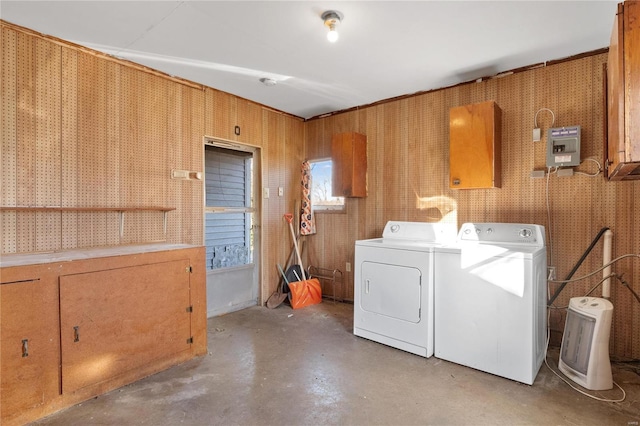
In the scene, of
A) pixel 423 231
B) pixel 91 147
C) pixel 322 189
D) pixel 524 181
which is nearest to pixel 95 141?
pixel 91 147

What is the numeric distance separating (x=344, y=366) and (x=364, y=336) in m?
0.58

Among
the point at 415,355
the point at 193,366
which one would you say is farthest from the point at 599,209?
the point at 193,366

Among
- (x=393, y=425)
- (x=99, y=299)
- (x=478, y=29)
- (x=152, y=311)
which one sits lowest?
(x=393, y=425)

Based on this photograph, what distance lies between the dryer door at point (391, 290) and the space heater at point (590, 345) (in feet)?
3.49

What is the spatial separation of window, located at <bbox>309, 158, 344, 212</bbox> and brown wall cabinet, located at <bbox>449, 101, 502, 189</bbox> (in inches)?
65.3

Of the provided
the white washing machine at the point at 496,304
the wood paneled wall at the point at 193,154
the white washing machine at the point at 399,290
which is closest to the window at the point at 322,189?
the wood paneled wall at the point at 193,154

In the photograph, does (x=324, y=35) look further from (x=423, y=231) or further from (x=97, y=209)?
(x=97, y=209)

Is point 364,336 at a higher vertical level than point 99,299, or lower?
lower

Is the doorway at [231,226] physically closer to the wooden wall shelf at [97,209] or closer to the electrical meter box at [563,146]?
the wooden wall shelf at [97,209]

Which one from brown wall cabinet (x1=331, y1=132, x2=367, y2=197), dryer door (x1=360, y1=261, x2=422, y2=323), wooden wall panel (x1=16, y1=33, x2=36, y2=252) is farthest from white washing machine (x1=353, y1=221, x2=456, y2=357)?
wooden wall panel (x1=16, y1=33, x2=36, y2=252)

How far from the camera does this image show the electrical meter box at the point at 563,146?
2.67m

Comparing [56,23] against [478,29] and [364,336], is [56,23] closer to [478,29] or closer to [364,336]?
[478,29]

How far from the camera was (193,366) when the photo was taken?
2518 mm

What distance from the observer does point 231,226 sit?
398cm
